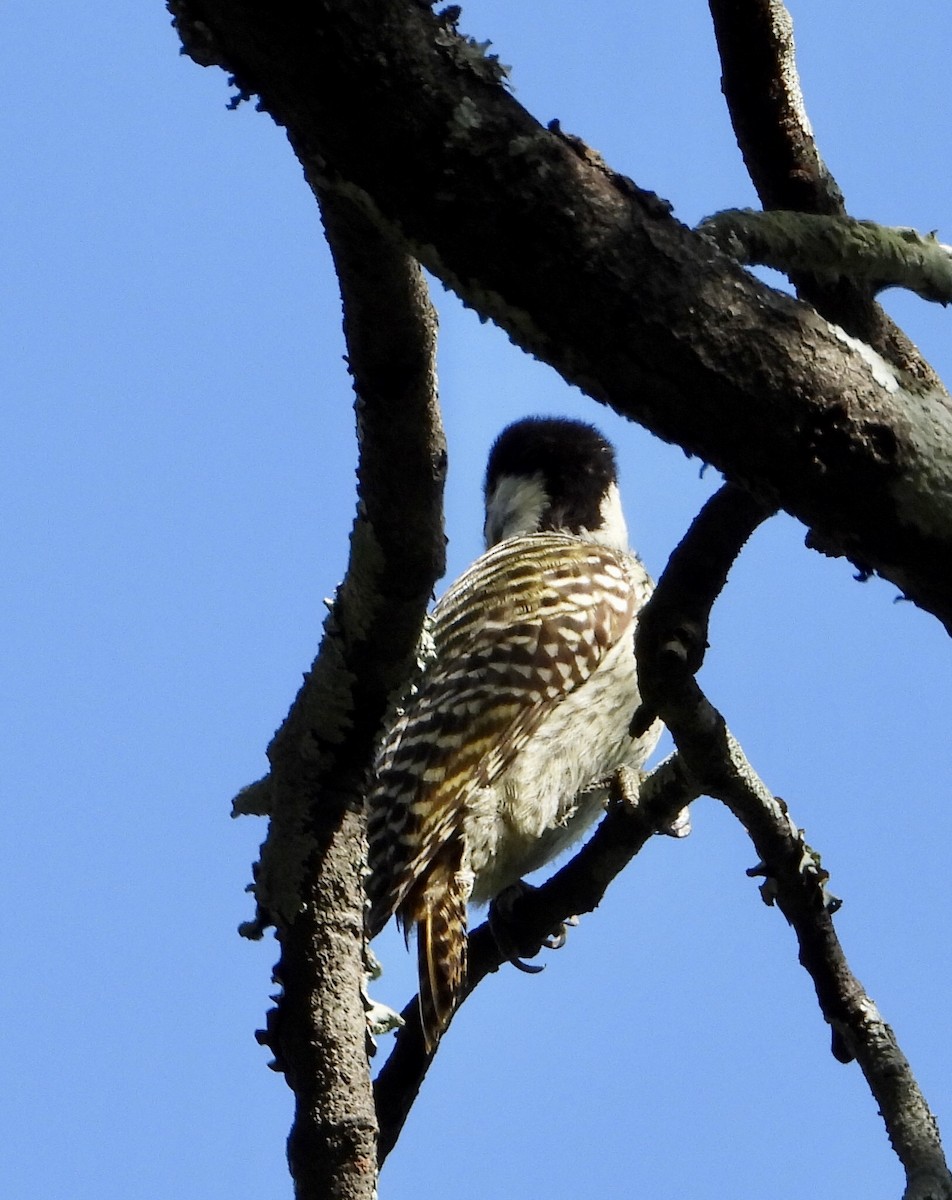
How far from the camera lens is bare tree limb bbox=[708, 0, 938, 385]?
98.0 inches

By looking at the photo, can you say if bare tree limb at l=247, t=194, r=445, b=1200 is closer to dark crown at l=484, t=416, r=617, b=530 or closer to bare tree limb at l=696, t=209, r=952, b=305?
bare tree limb at l=696, t=209, r=952, b=305

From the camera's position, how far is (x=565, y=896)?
431cm

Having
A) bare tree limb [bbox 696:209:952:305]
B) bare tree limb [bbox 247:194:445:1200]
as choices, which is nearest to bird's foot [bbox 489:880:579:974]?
bare tree limb [bbox 247:194:445:1200]

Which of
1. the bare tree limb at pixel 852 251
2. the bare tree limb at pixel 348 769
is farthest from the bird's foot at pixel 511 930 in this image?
the bare tree limb at pixel 852 251

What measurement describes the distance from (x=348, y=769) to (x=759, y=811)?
1.12 meters

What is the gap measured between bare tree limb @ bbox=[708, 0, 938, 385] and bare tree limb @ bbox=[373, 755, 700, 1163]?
4.55ft

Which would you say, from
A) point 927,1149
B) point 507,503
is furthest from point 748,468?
point 507,503

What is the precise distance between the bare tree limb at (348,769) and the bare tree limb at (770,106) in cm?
69

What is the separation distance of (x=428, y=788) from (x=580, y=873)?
1031 mm

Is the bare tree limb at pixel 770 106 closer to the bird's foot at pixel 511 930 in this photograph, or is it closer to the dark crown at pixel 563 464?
the bird's foot at pixel 511 930

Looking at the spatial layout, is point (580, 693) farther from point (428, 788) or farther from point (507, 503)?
point (507, 503)

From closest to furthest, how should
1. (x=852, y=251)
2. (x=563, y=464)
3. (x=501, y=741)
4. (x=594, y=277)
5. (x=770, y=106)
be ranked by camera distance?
(x=594, y=277), (x=852, y=251), (x=770, y=106), (x=501, y=741), (x=563, y=464)

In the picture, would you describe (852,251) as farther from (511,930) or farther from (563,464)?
(563,464)

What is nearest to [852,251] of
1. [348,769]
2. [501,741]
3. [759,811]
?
[348,769]
